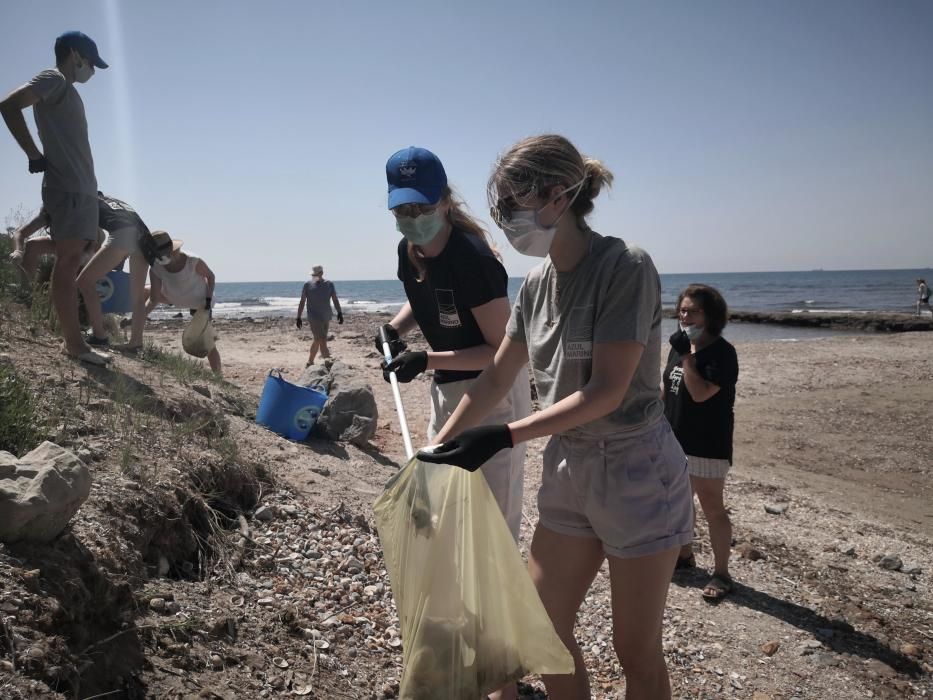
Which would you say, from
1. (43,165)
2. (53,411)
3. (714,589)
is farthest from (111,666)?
(43,165)

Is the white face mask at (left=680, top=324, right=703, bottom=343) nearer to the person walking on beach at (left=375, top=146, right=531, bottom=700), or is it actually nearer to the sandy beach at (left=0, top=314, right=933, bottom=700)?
the sandy beach at (left=0, top=314, right=933, bottom=700)

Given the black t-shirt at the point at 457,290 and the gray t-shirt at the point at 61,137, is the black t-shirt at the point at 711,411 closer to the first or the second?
the black t-shirt at the point at 457,290

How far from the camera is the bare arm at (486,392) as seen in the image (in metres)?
2.17

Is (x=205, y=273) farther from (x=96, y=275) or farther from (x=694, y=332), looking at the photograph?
(x=694, y=332)

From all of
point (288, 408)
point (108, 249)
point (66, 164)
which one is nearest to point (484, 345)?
point (288, 408)

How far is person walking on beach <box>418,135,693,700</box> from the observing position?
5.67 ft

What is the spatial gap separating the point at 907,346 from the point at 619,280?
18.3 metres

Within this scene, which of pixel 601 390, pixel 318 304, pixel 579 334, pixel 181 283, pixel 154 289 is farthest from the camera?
pixel 318 304

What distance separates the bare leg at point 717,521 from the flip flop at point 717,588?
0.10ft

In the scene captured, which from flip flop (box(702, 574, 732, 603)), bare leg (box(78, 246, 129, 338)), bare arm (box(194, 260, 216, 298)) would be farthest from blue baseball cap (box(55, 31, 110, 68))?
flip flop (box(702, 574, 732, 603))

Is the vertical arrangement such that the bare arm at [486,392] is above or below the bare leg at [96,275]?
below

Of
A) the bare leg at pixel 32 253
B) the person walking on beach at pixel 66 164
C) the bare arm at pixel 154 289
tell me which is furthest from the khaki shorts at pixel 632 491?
the bare arm at pixel 154 289

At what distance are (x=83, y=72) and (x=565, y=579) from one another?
14.2ft

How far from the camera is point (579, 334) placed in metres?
1.82
